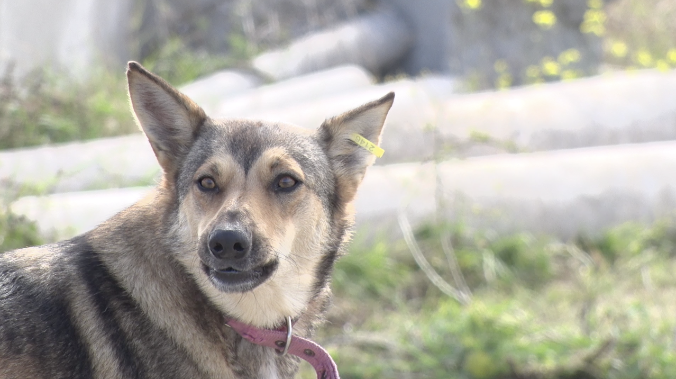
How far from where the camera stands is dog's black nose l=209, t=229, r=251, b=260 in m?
2.90

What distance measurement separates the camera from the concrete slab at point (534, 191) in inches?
250

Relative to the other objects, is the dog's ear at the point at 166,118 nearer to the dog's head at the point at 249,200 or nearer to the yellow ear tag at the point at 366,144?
the dog's head at the point at 249,200

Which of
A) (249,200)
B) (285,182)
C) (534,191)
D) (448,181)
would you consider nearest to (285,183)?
(285,182)

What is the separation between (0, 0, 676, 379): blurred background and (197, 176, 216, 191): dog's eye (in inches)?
21.8

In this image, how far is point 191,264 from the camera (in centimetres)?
310

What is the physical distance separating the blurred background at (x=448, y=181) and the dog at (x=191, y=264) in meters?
0.51

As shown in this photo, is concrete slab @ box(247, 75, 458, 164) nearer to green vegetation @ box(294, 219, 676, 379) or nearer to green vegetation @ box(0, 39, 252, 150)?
green vegetation @ box(294, 219, 676, 379)

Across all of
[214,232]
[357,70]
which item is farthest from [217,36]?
[214,232]

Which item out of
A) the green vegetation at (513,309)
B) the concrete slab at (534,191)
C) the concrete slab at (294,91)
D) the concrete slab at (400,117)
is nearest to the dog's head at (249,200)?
the green vegetation at (513,309)

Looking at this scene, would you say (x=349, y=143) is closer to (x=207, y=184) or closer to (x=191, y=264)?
(x=207, y=184)

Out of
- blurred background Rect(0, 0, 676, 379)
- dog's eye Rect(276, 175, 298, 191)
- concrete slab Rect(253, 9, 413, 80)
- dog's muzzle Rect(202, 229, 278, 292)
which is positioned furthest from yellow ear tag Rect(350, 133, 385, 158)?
concrete slab Rect(253, 9, 413, 80)

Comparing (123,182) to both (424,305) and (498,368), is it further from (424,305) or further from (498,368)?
(498,368)

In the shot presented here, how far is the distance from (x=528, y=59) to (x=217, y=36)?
462cm

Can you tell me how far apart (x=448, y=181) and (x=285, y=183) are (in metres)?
3.44
